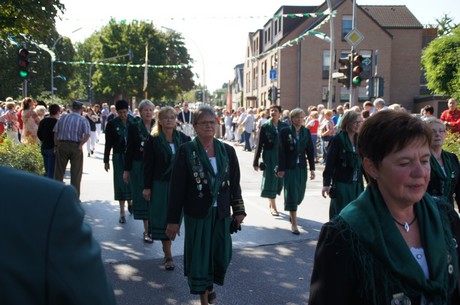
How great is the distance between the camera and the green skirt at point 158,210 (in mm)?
6375

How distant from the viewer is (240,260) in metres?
6.52

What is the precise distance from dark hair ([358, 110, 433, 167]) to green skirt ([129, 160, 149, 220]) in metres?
5.46

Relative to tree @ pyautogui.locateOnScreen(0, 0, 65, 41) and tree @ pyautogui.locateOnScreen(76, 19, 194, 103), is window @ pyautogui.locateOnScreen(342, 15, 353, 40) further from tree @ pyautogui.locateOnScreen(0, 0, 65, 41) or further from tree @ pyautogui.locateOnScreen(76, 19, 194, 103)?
tree @ pyautogui.locateOnScreen(0, 0, 65, 41)

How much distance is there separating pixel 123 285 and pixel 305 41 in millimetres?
40077

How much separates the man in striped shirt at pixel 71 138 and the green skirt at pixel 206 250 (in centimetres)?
539

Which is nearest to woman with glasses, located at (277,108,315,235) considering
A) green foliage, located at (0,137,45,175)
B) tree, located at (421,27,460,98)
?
green foliage, located at (0,137,45,175)

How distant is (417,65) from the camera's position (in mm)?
44781

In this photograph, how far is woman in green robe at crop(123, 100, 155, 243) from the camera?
7.59 m

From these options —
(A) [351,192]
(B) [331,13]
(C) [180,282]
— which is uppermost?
(B) [331,13]

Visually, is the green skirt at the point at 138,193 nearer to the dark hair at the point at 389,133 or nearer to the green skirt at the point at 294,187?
the green skirt at the point at 294,187

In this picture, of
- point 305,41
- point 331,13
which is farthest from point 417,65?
point 331,13

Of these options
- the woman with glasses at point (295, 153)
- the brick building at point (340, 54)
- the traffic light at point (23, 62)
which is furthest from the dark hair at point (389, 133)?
the brick building at point (340, 54)

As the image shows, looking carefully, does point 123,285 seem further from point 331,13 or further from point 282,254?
point 331,13

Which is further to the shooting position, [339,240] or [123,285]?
[123,285]
